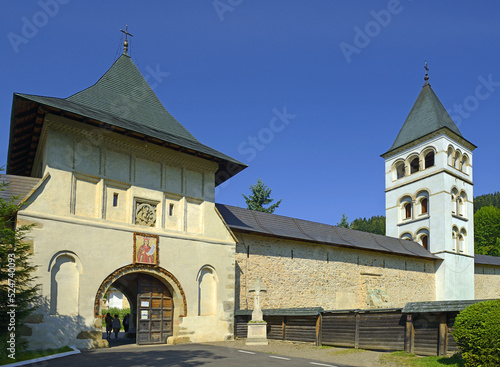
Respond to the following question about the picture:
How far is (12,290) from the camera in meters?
9.98

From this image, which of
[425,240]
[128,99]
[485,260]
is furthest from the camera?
[485,260]

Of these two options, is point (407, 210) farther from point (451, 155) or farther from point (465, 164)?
point (465, 164)

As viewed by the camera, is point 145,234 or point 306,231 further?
point 306,231

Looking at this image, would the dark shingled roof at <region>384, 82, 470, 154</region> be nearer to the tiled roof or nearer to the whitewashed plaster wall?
the tiled roof

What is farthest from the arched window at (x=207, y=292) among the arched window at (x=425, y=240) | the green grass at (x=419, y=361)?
the arched window at (x=425, y=240)

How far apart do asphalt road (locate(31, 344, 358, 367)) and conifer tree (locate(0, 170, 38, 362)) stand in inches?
41.4

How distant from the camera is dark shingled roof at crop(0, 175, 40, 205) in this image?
1216 centimetres

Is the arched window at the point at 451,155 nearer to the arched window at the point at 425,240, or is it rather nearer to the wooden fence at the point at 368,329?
the arched window at the point at 425,240

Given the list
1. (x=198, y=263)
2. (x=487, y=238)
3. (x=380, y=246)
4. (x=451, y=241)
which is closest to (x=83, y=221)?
(x=198, y=263)

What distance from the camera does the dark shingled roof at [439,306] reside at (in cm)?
1011

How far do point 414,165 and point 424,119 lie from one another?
3.34 m

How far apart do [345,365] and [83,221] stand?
7.95m

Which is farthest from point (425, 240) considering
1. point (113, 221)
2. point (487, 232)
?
point (487, 232)

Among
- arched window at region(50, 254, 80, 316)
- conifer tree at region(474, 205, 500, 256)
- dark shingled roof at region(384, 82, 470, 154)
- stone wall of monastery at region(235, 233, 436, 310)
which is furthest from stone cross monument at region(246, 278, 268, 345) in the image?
conifer tree at region(474, 205, 500, 256)
